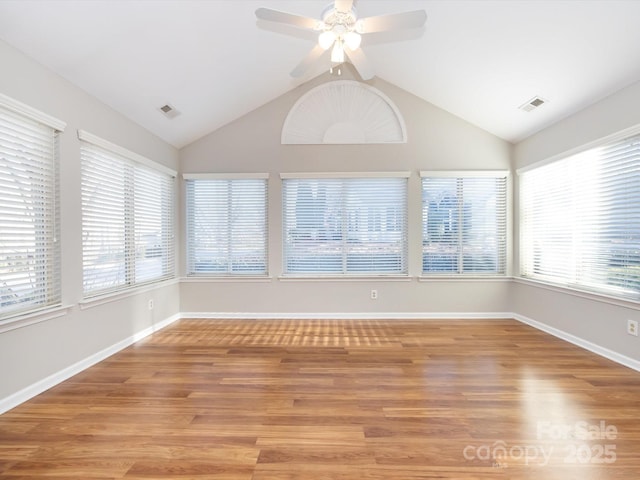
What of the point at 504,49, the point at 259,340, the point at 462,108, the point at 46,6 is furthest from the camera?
the point at 462,108

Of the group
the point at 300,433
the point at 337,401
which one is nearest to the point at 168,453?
the point at 300,433

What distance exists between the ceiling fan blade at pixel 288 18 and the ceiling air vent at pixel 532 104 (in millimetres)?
2773

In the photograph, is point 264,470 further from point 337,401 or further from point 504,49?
point 504,49

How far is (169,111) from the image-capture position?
388cm

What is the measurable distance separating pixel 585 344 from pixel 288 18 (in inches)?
167

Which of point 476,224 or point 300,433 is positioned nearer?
point 300,433

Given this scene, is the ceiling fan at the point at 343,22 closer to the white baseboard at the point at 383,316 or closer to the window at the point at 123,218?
the window at the point at 123,218

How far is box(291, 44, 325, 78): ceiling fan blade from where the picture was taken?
2.56m

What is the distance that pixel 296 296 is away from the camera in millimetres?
4770

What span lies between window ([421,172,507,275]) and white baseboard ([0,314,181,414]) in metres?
3.88

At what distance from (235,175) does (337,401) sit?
3462mm

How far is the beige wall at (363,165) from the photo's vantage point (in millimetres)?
4691

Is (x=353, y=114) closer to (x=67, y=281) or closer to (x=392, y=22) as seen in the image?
(x=392, y=22)

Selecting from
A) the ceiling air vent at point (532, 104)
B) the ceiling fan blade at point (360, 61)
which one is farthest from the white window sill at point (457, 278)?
the ceiling fan blade at point (360, 61)
